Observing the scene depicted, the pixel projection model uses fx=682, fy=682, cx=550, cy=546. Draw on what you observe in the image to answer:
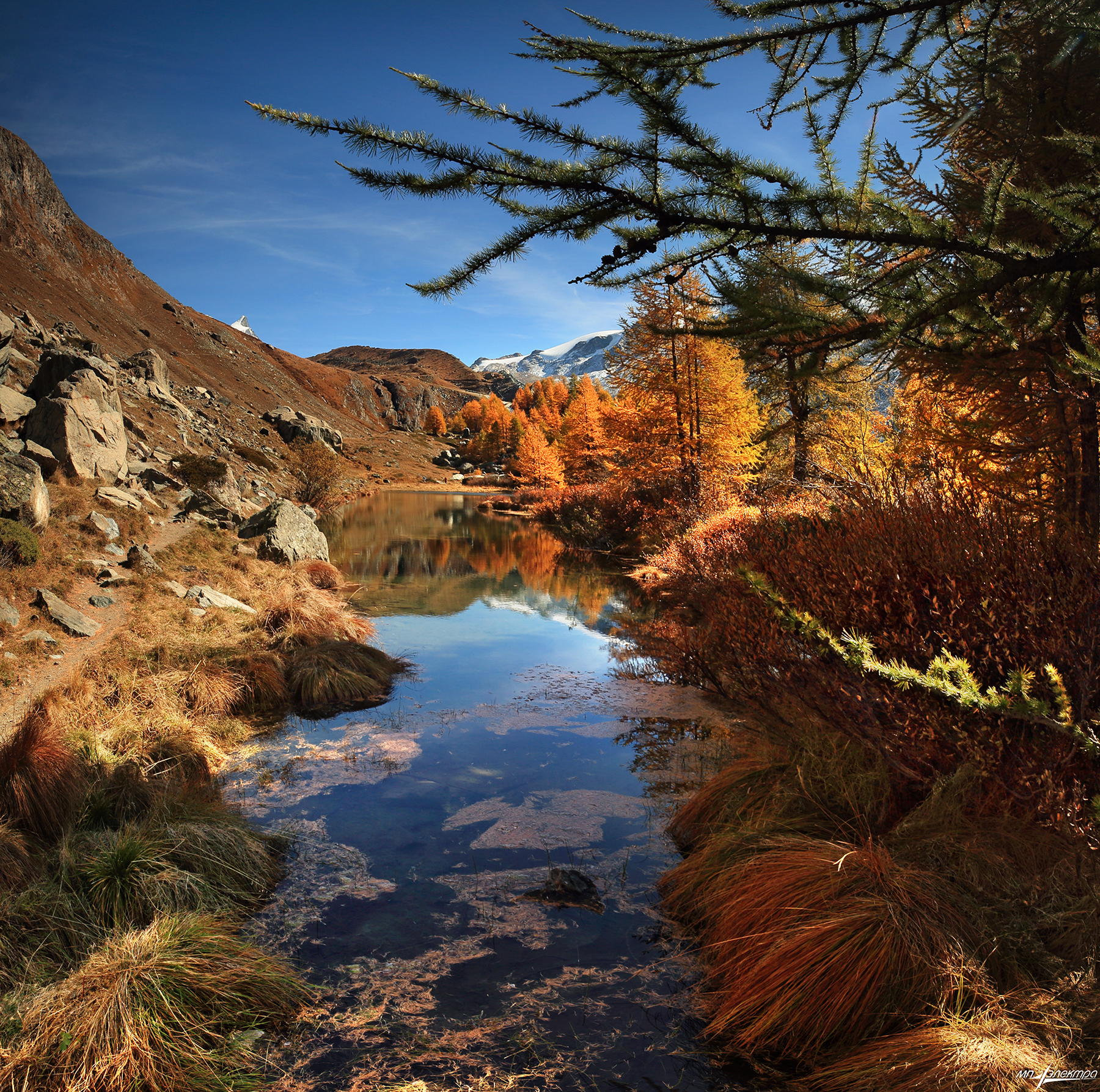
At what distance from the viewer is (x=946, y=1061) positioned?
3.19 metres

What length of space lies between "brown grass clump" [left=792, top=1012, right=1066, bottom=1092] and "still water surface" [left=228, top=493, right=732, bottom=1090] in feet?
2.51

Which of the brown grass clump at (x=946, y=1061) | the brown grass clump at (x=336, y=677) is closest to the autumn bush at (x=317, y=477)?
the brown grass clump at (x=336, y=677)

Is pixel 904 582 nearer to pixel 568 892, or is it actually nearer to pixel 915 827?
pixel 915 827

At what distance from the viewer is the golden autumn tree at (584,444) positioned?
4275 cm

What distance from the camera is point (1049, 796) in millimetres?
4301

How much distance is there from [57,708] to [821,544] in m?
8.73

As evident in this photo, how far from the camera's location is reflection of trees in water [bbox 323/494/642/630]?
61.3 ft

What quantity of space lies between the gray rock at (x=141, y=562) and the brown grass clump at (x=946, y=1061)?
13988 mm

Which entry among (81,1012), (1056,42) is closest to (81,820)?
(81,1012)

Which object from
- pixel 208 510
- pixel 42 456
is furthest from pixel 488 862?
pixel 208 510

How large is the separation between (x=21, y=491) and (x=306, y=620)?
18.2 feet

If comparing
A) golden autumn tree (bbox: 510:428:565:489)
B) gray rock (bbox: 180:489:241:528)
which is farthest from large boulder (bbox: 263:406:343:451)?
gray rock (bbox: 180:489:241:528)

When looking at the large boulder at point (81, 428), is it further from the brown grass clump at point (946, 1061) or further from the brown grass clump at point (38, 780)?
the brown grass clump at point (946, 1061)

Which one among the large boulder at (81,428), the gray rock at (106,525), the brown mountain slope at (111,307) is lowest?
the gray rock at (106,525)
